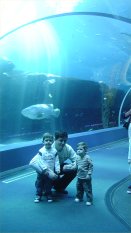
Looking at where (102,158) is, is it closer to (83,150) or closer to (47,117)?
(83,150)

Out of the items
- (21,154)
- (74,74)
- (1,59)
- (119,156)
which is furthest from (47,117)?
(21,154)

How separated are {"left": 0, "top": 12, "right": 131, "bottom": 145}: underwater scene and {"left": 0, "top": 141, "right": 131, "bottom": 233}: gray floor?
7.44 meters

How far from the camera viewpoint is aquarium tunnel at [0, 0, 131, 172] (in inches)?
328

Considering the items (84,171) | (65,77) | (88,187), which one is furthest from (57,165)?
(65,77)

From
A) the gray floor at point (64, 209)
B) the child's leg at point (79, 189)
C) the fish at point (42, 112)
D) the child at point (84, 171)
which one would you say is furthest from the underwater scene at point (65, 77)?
the child's leg at point (79, 189)

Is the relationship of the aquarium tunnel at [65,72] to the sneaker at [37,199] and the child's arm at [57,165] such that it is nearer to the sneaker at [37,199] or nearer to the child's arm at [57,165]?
the sneaker at [37,199]

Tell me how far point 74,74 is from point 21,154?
62.3 feet

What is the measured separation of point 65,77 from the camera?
1089 inches

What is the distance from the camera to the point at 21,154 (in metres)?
6.93

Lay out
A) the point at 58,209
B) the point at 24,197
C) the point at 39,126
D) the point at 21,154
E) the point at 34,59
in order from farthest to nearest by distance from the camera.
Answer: the point at 34,59
the point at 39,126
the point at 21,154
the point at 24,197
the point at 58,209

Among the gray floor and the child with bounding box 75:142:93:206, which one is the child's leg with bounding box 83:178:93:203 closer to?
the child with bounding box 75:142:93:206

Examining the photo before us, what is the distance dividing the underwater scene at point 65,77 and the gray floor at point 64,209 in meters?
7.44

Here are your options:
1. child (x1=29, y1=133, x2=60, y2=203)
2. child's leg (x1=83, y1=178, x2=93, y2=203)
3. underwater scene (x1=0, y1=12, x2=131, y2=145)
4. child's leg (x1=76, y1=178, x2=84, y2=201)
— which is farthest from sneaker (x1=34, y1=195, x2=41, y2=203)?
underwater scene (x1=0, y1=12, x2=131, y2=145)

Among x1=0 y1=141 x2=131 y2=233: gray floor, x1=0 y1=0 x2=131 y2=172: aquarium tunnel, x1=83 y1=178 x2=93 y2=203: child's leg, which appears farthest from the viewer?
x1=0 y1=0 x2=131 y2=172: aquarium tunnel
